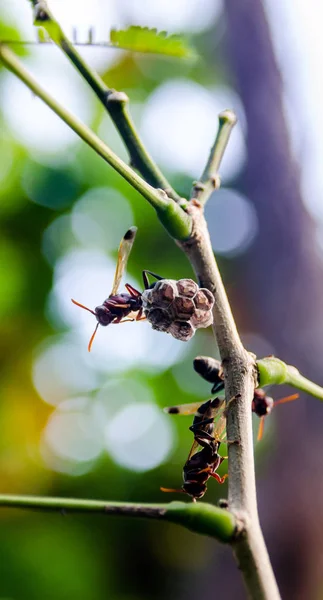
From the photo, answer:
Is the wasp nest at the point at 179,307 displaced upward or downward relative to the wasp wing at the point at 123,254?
downward

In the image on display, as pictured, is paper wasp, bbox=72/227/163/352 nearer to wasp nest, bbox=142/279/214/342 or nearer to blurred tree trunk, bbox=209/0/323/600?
wasp nest, bbox=142/279/214/342

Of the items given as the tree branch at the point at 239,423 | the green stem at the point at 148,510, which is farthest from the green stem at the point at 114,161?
the green stem at the point at 148,510

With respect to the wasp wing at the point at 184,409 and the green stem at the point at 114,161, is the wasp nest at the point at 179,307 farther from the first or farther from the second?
the wasp wing at the point at 184,409

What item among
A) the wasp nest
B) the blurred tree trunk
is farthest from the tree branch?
the blurred tree trunk

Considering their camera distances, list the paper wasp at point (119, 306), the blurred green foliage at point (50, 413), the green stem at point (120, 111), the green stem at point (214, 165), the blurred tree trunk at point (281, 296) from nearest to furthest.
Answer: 1. the green stem at point (120, 111)
2. the green stem at point (214, 165)
3. the paper wasp at point (119, 306)
4. the blurred tree trunk at point (281, 296)
5. the blurred green foliage at point (50, 413)

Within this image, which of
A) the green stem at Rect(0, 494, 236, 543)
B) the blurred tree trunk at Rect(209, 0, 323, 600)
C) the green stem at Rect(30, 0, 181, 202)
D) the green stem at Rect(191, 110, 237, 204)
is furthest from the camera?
the blurred tree trunk at Rect(209, 0, 323, 600)

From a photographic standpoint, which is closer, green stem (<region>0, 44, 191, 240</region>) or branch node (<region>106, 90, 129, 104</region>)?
green stem (<region>0, 44, 191, 240</region>)
